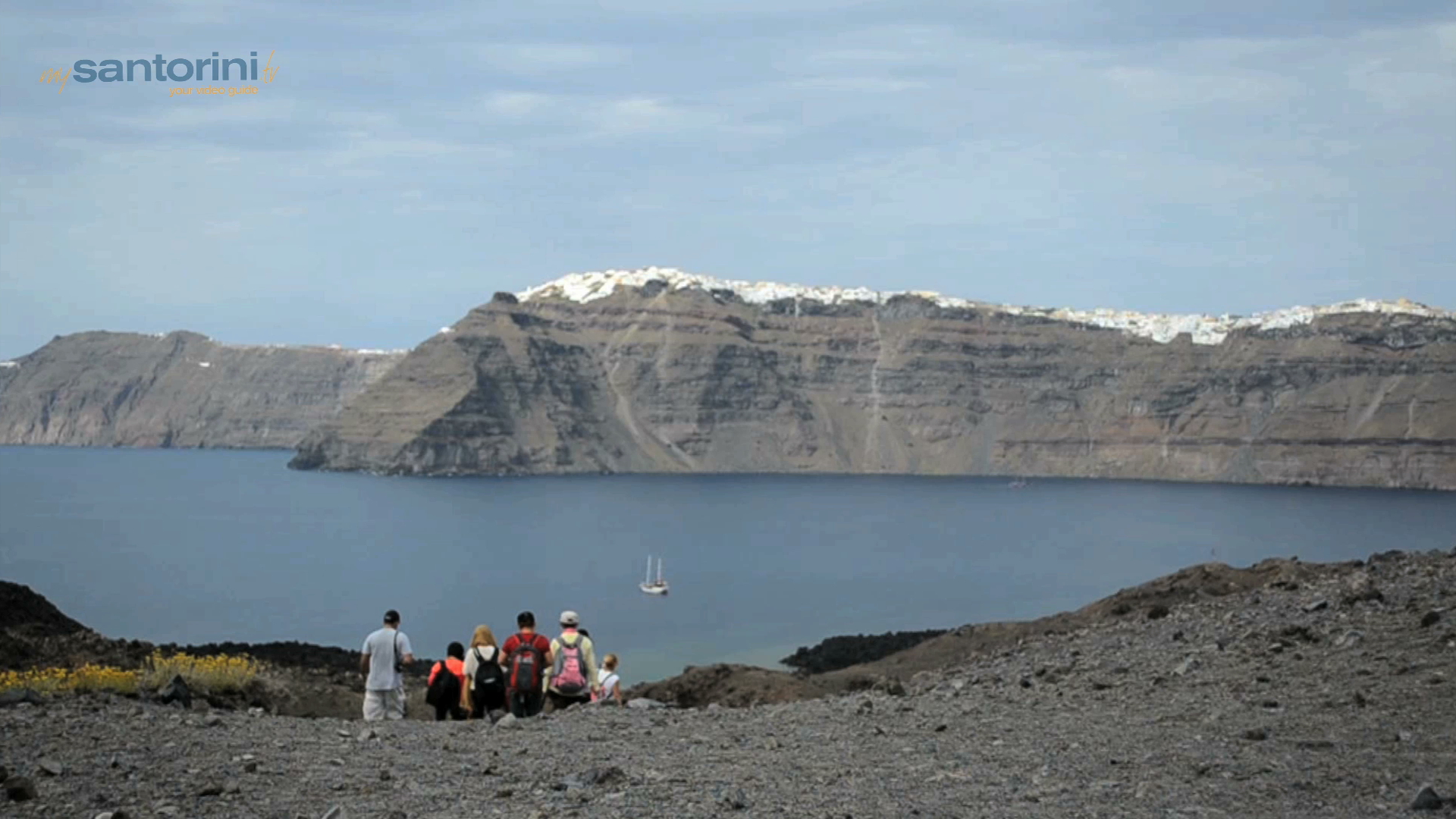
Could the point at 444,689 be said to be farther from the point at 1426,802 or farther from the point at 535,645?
the point at 1426,802

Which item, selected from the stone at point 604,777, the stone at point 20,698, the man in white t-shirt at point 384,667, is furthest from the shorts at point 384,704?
the stone at point 604,777

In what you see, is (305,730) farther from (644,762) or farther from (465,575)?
(465,575)

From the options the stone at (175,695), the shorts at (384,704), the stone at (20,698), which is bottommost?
the shorts at (384,704)

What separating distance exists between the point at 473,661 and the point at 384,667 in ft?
3.06

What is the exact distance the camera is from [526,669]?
14.4 metres

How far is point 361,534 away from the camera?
4518 inches

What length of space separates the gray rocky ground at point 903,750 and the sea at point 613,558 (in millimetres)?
32523

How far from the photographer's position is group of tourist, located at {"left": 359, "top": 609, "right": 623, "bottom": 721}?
571 inches

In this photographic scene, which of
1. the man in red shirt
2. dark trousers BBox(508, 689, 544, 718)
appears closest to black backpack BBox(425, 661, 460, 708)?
the man in red shirt

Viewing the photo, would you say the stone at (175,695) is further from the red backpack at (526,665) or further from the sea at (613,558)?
the sea at (613,558)

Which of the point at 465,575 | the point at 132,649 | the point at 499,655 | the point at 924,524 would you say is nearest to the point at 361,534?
the point at 465,575

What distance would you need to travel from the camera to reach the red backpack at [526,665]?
47.2 ft

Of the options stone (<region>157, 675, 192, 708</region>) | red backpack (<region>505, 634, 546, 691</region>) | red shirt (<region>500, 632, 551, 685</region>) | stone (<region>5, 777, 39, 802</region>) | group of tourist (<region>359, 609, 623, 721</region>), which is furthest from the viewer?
red shirt (<region>500, 632, 551, 685</region>)

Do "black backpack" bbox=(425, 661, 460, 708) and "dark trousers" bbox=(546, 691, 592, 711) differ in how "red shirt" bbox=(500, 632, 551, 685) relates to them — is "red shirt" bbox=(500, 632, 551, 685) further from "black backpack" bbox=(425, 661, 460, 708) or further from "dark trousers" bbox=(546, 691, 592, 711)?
"black backpack" bbox=(425, 661, 460, 708)
